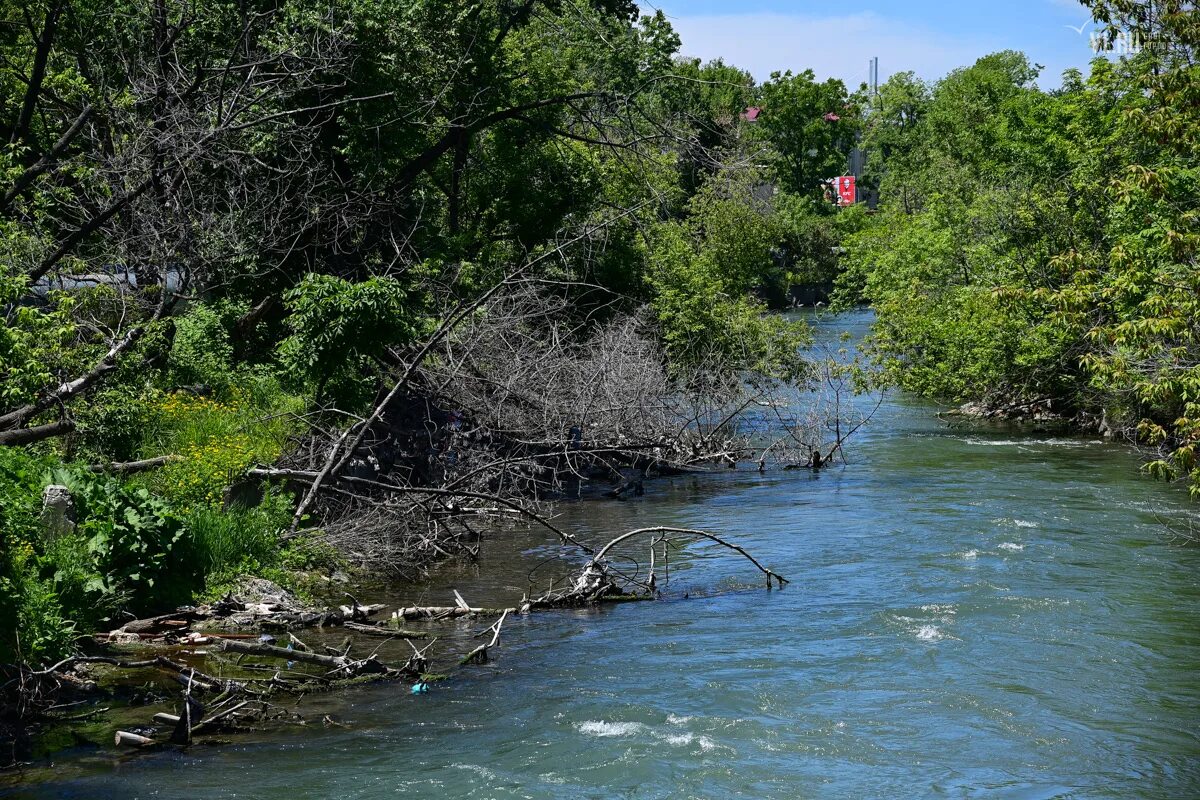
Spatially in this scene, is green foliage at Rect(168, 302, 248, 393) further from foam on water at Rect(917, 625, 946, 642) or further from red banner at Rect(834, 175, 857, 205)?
red banner at Rect(834, 175, 857, 205)

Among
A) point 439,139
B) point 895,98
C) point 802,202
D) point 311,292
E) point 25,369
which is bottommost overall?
point 25,369

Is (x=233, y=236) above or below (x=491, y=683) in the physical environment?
above

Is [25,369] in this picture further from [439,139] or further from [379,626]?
[439,139]

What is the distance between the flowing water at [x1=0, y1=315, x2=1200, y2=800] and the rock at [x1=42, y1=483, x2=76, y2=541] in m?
2.74

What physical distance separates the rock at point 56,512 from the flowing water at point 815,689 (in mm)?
2741

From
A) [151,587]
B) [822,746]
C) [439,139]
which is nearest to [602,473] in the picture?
[439,139]

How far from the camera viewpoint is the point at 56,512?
11430 mm

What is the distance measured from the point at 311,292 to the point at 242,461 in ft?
10.3

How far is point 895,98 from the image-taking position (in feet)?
303

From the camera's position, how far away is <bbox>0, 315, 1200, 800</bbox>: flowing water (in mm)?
9430

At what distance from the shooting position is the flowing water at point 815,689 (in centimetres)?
943

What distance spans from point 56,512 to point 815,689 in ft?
23.7

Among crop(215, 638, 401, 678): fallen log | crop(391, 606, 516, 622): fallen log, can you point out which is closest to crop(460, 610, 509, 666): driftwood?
crop(215, 638, 401, 678): fallen log

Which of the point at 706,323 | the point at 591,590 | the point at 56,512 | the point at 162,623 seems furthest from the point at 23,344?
the point at 706,323
